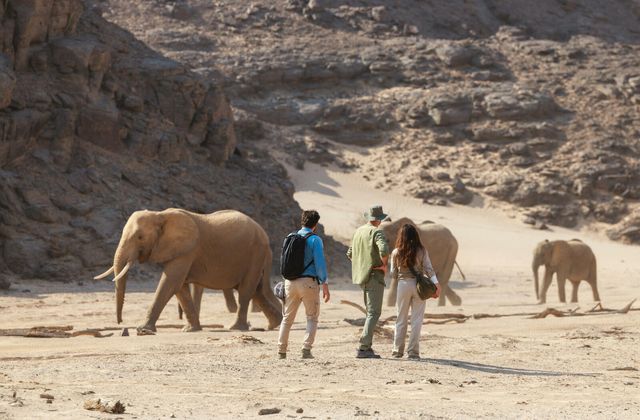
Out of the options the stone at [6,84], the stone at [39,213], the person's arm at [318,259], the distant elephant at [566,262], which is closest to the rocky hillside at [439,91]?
the distant elephant at [566,262]

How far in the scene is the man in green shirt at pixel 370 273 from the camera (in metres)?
13.5

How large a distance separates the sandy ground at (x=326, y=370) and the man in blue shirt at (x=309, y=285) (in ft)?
1.09

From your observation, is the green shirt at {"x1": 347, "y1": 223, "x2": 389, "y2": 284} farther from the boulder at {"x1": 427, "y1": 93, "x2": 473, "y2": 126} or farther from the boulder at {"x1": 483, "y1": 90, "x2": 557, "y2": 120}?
the boulder at {"x1": 483, "y1": 90, "x2": 557, "y2": 120}

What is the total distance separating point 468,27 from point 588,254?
169ft

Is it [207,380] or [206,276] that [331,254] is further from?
[207,380]

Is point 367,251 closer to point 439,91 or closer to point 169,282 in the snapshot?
point 169,282

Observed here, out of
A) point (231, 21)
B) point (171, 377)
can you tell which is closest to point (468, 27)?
point (231, 21)

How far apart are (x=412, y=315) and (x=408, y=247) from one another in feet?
2.40

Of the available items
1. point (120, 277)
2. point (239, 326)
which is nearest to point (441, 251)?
point (239, 326)

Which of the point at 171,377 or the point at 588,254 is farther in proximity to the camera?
the point at 588,254

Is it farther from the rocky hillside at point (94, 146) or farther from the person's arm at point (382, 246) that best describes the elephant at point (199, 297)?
the person's arm at point (382, 246)

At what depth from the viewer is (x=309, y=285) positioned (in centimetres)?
1316

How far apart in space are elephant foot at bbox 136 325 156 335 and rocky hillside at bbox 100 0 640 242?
135ft

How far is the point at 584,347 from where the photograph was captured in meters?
15.7
